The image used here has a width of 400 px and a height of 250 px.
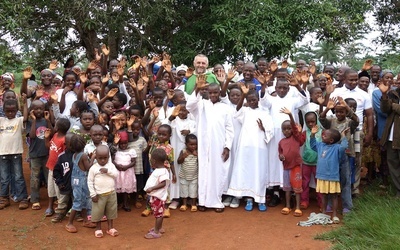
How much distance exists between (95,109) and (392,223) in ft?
12.0

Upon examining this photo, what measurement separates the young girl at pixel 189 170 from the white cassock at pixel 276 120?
0.99 meters

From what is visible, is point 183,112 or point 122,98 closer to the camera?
point 183,112

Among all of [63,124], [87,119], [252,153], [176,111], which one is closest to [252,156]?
[252,153]

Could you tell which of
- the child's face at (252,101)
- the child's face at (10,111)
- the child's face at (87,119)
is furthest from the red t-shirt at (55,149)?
the child's face at (252,101)

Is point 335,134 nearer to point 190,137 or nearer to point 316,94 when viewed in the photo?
point 316,94

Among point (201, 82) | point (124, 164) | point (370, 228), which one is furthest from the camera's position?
point (124, 164)

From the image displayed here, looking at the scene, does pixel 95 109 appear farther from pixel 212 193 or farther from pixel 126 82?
pixel 212 193

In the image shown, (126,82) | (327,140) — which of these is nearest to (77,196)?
(126,82)

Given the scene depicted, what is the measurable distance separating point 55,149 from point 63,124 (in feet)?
1.03

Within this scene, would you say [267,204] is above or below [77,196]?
below

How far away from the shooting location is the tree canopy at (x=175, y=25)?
8.19m

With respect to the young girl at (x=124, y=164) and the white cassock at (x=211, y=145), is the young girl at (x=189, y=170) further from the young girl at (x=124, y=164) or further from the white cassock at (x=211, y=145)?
the young girl at (x=124, y=164)

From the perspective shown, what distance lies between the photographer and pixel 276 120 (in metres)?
5.79

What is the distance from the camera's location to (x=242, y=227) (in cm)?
505
